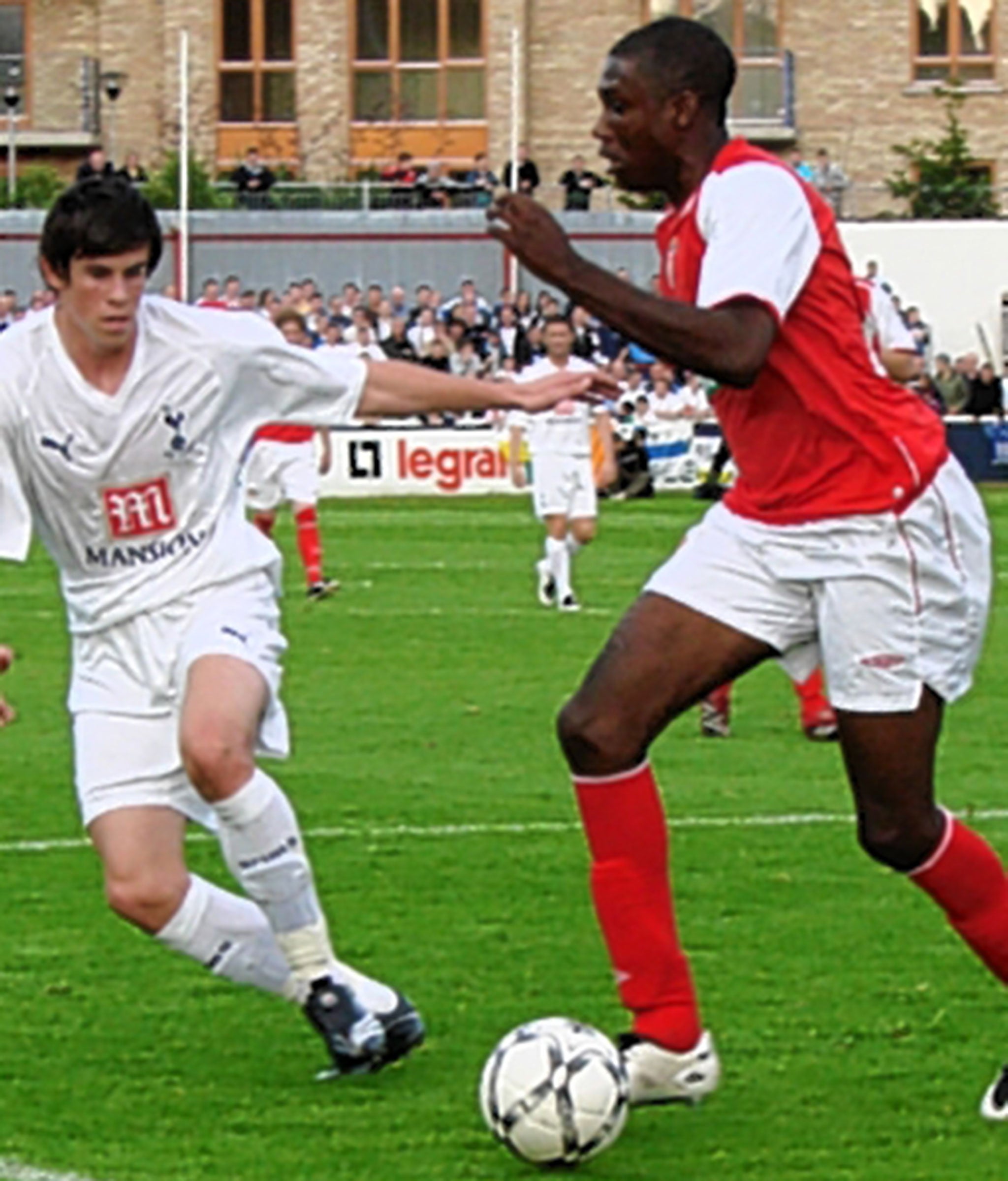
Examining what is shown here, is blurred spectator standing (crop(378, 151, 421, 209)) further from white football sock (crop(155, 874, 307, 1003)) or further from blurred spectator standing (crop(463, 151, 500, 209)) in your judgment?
white football sock (crop(155, 874, 307, 1003))

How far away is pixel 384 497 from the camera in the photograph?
3116 centimetres

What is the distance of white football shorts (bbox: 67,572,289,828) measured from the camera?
6.72 meters

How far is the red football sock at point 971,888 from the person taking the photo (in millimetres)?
6355

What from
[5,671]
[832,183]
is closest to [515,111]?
[832,183]

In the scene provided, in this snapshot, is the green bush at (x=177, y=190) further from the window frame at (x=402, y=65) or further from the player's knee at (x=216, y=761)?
the player's knee at (x=216, y=761)

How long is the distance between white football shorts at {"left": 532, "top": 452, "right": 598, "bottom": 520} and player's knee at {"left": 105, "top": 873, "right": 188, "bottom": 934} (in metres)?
13.1

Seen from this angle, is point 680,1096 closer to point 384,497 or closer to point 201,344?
point 201,344

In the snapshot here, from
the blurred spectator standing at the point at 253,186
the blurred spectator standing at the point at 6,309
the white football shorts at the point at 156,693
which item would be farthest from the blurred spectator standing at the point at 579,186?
the white football shorts at the point at 156,693

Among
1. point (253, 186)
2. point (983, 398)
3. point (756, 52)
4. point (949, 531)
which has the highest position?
point (756, 52)

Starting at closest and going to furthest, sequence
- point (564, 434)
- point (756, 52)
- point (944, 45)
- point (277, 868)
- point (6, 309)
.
Answer: 1. point (277, 868)
2. point (564, 434)
3. point (6, 309)
4. point (756, 52)
5. point (944, 45)

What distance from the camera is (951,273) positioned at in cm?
3797

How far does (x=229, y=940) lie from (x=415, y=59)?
4828 centimetres

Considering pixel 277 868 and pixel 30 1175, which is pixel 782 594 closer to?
pixel 277 868

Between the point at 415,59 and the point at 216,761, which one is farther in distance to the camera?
the point at 415,59
